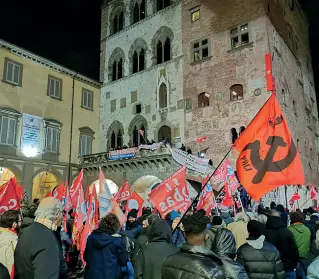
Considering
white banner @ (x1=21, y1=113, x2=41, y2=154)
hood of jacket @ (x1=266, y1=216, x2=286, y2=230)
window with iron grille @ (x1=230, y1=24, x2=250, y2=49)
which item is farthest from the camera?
white banner @ (x1=21, y1=113, x2=41, y2=154)

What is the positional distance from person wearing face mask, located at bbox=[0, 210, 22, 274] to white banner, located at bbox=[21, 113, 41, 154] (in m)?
20.0

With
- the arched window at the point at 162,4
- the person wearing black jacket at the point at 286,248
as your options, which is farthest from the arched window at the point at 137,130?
the person wearing black jacket at the point at 286,248

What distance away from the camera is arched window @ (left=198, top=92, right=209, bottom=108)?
2298cm

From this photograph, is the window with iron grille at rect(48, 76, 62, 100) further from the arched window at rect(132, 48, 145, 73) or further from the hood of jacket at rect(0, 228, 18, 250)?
the hood of jacket at rect(0, 228, 18, 250)

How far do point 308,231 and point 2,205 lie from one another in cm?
731

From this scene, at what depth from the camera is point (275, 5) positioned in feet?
75.3

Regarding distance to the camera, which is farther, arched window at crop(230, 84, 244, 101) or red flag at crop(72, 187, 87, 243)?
arched window at crop(230, 84, 244, 101)

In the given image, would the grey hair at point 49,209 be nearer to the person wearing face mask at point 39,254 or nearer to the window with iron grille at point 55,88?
the person wearing face mask at point 39,254

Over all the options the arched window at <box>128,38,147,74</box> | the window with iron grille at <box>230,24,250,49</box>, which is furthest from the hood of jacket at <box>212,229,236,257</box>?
the arched window at <box>128,38,147,74</box>

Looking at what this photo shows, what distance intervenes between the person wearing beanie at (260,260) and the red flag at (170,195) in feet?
12.2

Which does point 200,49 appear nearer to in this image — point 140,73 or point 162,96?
point 162,96

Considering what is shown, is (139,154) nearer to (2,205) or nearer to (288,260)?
(2,205)

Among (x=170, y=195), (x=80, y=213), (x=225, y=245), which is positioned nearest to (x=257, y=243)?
(x=225, y=245)

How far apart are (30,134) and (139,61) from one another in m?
10.9
